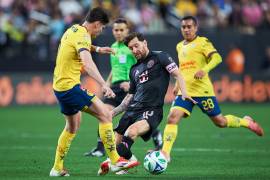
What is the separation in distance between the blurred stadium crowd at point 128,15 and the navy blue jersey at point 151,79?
13615 millimetres

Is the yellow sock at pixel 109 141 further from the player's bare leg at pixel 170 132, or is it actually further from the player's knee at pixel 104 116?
the player's bare leg at pixel 170 132

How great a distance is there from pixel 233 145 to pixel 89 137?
3.57 metres

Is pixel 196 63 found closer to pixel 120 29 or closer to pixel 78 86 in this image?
pixel 120 29

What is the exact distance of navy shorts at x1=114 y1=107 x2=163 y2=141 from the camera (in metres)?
11.1

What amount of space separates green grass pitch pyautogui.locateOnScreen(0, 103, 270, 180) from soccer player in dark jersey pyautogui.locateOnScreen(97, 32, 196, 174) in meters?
0.70

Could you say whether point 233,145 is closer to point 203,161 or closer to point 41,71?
point 203,161

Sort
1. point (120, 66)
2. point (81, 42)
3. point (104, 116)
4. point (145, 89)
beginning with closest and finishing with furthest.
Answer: point (81, 42)
point (104, 116)
point (145, 89)
point (120, 66)

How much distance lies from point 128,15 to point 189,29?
1343 cm

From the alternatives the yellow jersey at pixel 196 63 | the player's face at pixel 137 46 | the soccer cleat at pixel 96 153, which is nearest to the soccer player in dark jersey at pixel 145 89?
the player's face at pixel 137 46

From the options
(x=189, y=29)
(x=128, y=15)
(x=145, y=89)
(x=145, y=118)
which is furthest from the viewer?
(x=128, y=15)

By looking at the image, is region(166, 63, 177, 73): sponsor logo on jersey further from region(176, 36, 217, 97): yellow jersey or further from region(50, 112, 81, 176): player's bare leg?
region(176, 36, 217, 97): yellow jersey

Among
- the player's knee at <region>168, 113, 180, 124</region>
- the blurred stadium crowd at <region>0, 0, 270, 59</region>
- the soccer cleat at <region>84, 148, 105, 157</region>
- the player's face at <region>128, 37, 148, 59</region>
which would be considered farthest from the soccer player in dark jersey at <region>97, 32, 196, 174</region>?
the blurred stadium crowd at <region>0, 0, 270, 59</region>

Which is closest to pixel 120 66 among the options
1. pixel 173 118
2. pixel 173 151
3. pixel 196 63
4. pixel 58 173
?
pixel 196 63

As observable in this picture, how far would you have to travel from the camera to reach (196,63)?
42.9 feet
